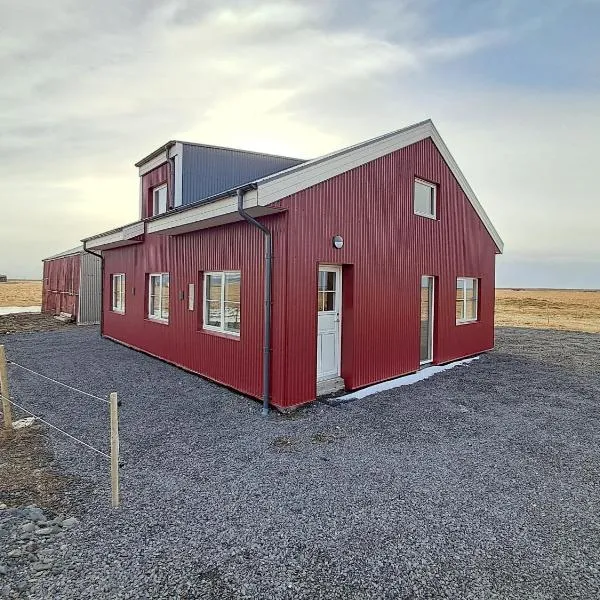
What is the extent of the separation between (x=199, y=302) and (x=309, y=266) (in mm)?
3233

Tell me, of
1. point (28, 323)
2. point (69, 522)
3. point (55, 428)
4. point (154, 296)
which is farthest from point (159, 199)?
point (28, 323)

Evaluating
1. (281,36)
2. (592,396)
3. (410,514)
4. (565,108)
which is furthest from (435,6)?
(410,514)

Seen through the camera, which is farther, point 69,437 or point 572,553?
point 69,437

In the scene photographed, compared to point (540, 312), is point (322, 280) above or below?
above

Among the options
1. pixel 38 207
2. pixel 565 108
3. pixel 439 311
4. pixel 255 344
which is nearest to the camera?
pixel 255 344

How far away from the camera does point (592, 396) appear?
7.81m

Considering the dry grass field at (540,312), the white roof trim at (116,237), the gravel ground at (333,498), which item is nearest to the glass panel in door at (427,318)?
the gravel ground at (333,498)

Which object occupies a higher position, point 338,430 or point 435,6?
point 435,6

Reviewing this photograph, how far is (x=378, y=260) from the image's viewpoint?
8180mm

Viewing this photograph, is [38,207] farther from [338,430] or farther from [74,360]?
[338,430]

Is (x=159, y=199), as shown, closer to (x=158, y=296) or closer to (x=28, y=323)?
(x=158, y=296)

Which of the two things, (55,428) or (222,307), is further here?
(222,307)

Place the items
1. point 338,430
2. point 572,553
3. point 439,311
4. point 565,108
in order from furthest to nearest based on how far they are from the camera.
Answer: point 565,108 < point 439,311 < point 338,430 < point 572,553

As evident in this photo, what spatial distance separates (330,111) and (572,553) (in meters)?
10.4
